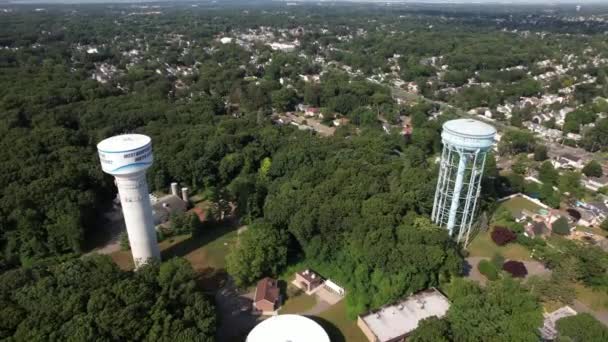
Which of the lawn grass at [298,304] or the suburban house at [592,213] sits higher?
the suburban house at [592,213]

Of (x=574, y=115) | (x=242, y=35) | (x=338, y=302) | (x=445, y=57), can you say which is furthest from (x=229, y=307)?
(x=242, y=35)

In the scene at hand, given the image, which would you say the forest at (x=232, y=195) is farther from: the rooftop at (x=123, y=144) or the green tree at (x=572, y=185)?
the rooftop at (x=123, y=144)

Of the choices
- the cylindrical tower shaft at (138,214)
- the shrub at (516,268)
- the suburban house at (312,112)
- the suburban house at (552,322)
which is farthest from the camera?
the suburban house at (312,112)

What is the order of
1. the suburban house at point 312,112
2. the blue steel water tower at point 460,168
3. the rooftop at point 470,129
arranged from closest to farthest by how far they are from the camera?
1. the rooftop at point 470,129
2. the blue steel water tower at point 460,168
3. the suburban house at point 312,112

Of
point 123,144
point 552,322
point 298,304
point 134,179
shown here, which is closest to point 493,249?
point 552,322

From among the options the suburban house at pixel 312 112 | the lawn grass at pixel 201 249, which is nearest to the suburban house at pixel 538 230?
the lawn grass at pixel 201 249

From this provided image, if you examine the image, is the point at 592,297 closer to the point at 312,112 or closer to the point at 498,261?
the point at 498,261
